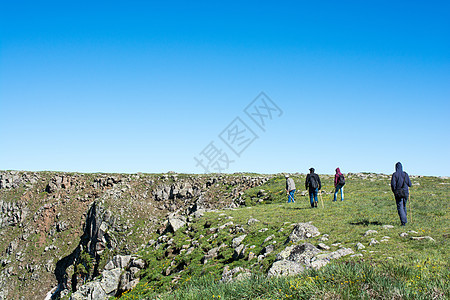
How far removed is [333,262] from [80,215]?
5955cm

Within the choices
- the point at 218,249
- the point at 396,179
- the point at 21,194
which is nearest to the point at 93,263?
the point at 218,249

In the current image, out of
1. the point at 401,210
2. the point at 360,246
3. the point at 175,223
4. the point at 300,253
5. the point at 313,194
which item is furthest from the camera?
the point at 175,223

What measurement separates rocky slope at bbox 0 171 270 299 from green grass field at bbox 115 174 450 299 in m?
16.6

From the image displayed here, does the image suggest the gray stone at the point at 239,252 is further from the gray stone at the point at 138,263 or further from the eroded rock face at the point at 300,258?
the gray stone at the point at 138,263

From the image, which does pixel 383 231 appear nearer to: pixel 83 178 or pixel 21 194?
pixel 83 178

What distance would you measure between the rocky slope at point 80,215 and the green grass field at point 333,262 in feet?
54.4

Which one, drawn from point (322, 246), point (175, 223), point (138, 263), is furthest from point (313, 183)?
point (138, 263)

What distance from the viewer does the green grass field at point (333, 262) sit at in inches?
289

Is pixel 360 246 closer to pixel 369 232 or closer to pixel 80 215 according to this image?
pixel 369 232

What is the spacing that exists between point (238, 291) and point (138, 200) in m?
45.3

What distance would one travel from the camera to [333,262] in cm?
964

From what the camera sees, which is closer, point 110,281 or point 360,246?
point 360,246

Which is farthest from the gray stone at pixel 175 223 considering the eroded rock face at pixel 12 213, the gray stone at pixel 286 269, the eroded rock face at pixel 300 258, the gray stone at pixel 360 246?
the eroded rock face at pixel 12 213

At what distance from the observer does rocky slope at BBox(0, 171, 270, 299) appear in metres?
43.3
